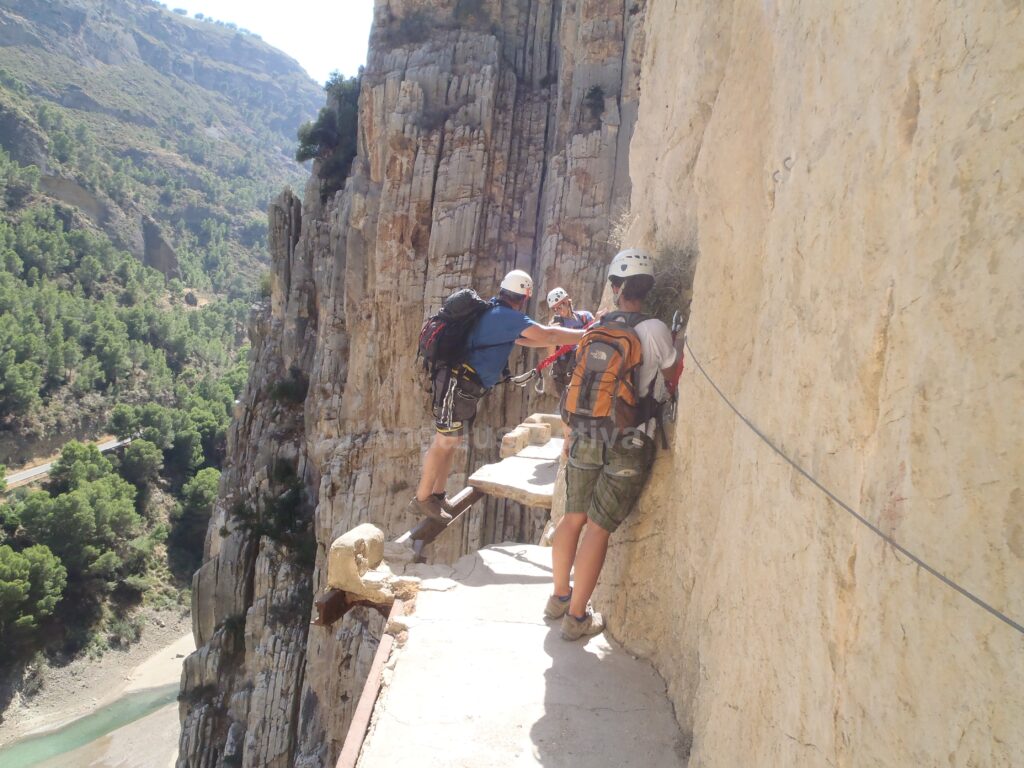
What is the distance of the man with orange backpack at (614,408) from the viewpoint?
144 inches

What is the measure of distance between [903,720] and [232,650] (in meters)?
22.9

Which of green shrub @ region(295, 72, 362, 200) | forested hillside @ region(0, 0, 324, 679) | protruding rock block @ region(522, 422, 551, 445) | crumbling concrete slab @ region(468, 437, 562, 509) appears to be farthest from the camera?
forested hillside @ region(0, 0, 324, 679)

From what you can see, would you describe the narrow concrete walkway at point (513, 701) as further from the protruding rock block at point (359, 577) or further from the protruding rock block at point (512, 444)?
the protruding rock block at point (512, 444)

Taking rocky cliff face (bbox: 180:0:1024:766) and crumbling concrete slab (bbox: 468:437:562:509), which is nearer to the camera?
rocky cliff face (bbox: 180:0:1024:766)

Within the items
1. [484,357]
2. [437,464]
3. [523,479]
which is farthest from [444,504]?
[484,357]

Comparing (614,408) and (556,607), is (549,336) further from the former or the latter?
(556,607)

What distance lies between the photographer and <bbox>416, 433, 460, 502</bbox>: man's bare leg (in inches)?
229

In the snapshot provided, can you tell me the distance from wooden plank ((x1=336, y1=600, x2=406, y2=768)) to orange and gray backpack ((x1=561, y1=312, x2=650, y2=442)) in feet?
Answer: 5.40

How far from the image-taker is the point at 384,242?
19.6 meters

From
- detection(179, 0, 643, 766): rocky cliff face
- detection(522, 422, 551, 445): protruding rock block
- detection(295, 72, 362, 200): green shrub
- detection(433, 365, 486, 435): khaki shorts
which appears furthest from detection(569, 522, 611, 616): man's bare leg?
detection(295, 72, 362, 200): green shrub

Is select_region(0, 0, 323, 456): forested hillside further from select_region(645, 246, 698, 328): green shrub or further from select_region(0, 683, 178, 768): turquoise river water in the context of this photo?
select_region(645, 246, 698, 328): green shrub

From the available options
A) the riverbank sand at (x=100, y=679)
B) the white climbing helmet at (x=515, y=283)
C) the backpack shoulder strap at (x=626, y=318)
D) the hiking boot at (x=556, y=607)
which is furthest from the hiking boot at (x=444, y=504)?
the riverbank sand at (x=100, y=679)

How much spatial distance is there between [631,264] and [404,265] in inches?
642

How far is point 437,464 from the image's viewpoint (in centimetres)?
607
